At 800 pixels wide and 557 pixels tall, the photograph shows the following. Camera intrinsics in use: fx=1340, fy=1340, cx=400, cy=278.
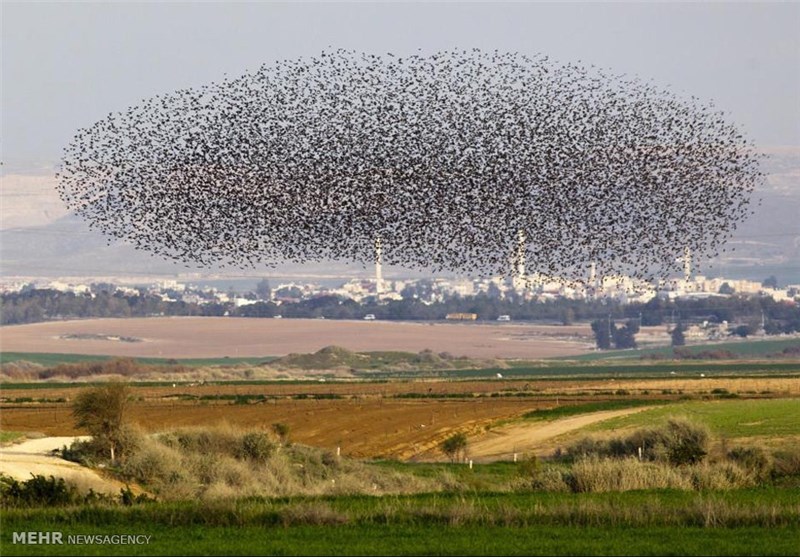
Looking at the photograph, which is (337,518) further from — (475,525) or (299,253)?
(299,253)

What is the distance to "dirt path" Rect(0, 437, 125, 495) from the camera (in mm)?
37278

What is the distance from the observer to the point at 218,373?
152250 mm

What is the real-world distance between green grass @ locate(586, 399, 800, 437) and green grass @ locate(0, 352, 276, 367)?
117108mm

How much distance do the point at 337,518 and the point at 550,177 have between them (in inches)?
1599

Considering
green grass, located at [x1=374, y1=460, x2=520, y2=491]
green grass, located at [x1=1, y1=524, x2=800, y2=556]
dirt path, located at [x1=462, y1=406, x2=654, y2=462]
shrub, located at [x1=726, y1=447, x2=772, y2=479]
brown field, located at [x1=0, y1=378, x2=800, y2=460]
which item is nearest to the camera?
green grass, located at [x1=1, y1=524, x2=800, y2=556]

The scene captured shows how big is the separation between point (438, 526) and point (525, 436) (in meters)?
37.9

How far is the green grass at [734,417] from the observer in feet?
189

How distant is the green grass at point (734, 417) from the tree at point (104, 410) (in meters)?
24.0

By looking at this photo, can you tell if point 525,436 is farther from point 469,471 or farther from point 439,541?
point 439,541

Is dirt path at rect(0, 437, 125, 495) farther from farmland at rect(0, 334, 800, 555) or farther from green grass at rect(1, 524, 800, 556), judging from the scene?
green grass at rect(1, 524, 800, 556)

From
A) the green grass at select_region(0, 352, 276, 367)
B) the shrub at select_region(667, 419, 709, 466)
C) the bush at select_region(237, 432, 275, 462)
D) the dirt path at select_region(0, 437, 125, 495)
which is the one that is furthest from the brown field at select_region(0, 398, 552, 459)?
the green grass at select_region(0, 352, 276, 367)

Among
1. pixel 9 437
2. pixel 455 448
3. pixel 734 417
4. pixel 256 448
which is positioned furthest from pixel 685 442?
pixel 9 437

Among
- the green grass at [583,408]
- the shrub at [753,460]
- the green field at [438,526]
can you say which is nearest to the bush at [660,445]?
the shrub at [753,460]

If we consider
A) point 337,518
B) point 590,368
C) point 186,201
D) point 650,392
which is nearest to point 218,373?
point 590,368
